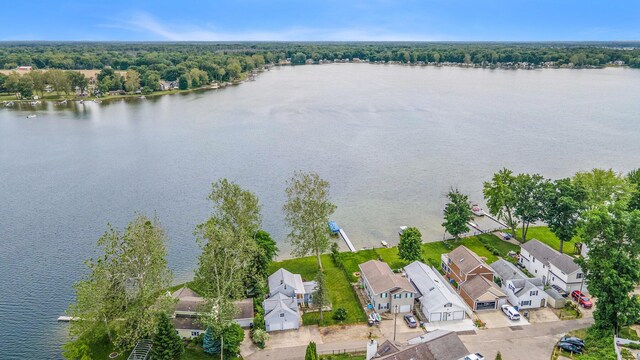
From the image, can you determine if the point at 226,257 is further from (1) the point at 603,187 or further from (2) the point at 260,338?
(1) the point at 603,187

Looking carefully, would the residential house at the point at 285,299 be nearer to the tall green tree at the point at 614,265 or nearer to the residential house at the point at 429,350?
the residential house at the point at 429,350

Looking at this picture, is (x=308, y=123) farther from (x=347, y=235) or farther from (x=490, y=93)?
(x=490, y=93)

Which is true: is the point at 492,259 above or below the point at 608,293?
below

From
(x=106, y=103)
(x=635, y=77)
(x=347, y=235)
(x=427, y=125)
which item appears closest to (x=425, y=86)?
(x=427, y=125)

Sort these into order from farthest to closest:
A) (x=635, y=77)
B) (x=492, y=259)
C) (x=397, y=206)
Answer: (x=635, y=77)
(x=397, y=206)
(x=492, y=259)

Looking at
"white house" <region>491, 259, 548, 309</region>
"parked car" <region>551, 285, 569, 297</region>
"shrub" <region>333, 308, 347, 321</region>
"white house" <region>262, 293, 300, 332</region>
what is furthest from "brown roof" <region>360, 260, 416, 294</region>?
"parked car" <region>551, 285, 569, 297</region>

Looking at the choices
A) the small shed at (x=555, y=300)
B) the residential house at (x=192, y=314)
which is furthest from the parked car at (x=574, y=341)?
the residential house at (x=192, y=314)

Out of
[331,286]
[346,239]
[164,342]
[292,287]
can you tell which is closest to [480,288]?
[331,286]

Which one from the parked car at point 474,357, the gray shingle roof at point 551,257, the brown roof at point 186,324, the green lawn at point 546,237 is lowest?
the green lawn at point 546,237
